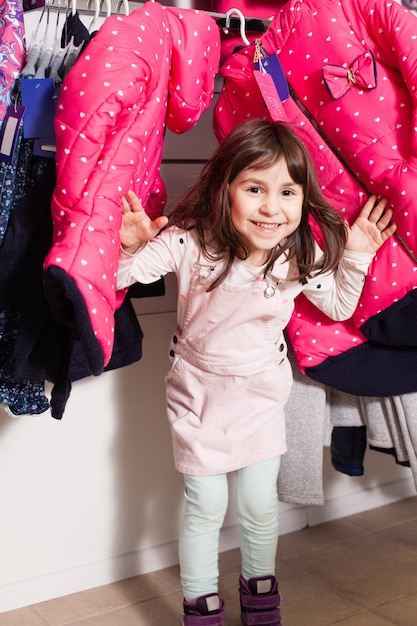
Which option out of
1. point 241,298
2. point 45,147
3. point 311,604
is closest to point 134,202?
point 45,147

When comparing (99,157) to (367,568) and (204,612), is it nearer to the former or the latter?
(204,612)

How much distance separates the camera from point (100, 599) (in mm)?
1839

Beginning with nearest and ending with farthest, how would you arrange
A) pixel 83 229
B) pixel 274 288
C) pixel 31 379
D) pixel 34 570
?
pixel 83 229
pixel 31 379
pixel 274 288
pixel 34 570

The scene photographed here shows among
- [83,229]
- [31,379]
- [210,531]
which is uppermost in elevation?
[83,229]

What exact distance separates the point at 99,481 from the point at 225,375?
17.8 inches

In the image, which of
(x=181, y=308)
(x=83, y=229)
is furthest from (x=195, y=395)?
(x=83, y=229)

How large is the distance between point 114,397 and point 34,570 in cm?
40

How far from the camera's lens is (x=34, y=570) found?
1.81m

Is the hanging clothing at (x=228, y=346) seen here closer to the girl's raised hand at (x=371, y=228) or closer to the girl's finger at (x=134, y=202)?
the girl's raised hand at (x=371, y=228)

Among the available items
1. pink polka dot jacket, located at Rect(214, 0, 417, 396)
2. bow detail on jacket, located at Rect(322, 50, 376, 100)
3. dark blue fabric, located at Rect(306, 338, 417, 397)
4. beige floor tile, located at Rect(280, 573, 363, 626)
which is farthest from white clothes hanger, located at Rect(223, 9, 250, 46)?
beige floor tile, located at Rect(280, 573, 363, 626)

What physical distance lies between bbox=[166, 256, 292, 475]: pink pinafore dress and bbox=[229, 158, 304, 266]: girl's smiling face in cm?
10

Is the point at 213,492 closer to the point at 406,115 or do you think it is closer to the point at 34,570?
the point at 34,570

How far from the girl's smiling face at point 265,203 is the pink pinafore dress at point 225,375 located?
0.10 m

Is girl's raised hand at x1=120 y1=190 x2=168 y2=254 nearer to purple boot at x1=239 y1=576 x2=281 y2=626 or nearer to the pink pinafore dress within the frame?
the pink pinafore dress
